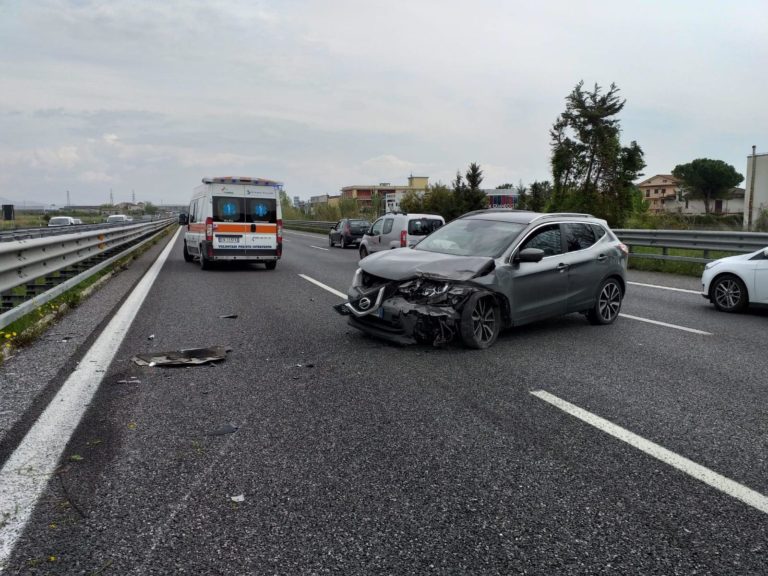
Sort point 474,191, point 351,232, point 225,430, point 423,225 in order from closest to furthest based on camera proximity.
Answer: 1. point 225,430
2. point 423,225
3. point 351,232
4. point 474,191

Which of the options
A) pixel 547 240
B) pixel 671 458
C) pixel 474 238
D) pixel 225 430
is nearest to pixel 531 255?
pixel 547 240

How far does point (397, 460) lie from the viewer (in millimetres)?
3654

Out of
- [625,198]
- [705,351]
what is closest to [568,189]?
[625,198]

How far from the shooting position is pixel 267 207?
16.4 metres

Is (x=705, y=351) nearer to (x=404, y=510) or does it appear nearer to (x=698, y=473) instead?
(x=698, y=473)

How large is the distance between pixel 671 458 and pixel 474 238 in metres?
4.33

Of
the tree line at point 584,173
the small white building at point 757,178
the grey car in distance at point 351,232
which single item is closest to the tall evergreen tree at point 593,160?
the tree line at point 584,173

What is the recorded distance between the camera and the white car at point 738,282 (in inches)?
362

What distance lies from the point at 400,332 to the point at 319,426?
2535 millimetres

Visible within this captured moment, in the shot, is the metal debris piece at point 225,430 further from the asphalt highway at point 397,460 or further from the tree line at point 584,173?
the tree line at point 584,173

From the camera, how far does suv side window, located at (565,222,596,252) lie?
315 inches

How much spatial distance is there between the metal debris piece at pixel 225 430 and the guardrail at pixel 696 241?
13364 millimetres

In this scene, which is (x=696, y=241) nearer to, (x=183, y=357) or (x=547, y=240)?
(x=547, y=240)

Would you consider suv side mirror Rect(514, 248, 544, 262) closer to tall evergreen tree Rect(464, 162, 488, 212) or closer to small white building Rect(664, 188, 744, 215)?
tall evergreen tree Rect(464, 162, 488, 212)
